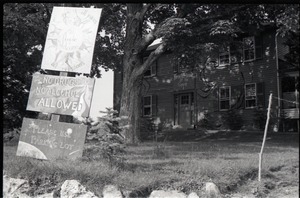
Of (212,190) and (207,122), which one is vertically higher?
(207,122)

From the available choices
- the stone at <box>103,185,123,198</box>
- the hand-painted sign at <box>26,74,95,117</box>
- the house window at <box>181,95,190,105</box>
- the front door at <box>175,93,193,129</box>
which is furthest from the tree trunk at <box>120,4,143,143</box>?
the house window at <box>181,95,190,105</box>

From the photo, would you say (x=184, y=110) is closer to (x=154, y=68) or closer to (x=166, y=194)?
(x=154, y=68)

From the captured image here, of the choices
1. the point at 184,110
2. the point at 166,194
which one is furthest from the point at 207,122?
the point at 166,194

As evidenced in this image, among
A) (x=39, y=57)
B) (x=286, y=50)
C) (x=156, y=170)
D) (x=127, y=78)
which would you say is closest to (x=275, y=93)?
(x=286, y=50)

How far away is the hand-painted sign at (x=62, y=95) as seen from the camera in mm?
7648

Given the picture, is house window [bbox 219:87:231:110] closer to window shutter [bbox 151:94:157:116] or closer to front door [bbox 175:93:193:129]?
front door [bbox 175:93:193:129]

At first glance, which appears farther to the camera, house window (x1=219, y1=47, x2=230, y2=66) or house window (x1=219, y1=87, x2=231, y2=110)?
house window (x1=219, y1=47, x2=230, y2=66)

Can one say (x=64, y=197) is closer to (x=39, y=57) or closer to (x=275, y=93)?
(x=39, y=57)

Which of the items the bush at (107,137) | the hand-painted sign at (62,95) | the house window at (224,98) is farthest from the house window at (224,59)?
the bush at (107,137)

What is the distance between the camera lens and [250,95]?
2244 centimetres

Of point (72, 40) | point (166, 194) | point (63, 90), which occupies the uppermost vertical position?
point (72, 40)

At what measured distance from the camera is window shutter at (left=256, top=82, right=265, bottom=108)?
2162cm

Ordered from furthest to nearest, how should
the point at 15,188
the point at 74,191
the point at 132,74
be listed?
1. the point at 132,74
2. the point at 15,188
3. the point at 74,191

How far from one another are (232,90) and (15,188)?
18.4 metres
